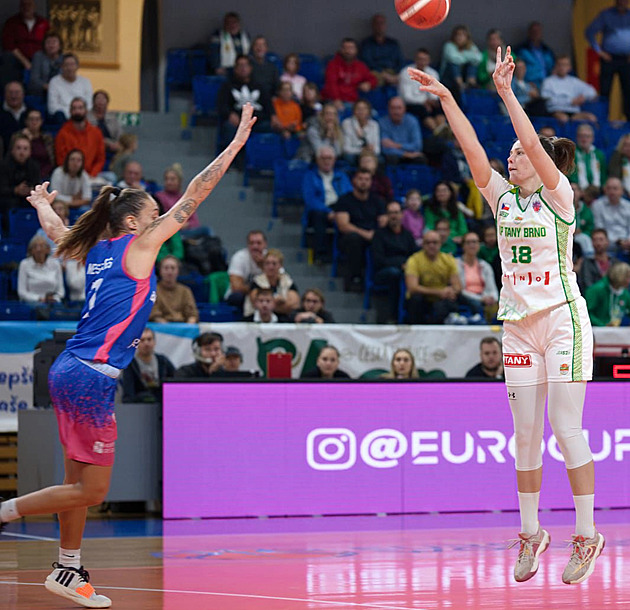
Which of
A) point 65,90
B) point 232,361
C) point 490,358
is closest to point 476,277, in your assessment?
point 490,358

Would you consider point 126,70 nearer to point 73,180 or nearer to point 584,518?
point 73,180

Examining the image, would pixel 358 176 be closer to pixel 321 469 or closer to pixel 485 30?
pixel 321 469

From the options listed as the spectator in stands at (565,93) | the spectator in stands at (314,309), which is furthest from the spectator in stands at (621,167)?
the spectator in stands at (314,309)

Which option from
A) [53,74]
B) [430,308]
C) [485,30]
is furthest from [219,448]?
[485,30]

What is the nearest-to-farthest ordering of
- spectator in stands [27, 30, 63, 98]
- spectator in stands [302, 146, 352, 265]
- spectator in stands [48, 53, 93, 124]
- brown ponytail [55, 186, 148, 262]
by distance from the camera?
brown ponytail [55, 186, 148, 262]
spectator in stands [302, 146, 352, 265]
spectator in stands [48, 53, 93, 124]
spectator in stands [27, 30, 63, 98]

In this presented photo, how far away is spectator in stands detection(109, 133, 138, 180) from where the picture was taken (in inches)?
578

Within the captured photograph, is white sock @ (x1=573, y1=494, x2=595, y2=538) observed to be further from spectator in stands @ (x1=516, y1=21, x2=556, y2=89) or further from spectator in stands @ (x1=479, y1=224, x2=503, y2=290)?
spectator in stands @ (x1=516, y1=21, x2=556, y2=89)

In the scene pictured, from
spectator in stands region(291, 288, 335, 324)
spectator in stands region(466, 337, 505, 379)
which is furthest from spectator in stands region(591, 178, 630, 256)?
spectator in stands region(466, 337, 505, 379)

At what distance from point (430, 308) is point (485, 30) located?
857 centimetres

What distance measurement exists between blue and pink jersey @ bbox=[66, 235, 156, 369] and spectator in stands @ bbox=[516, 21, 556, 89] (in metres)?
13.9

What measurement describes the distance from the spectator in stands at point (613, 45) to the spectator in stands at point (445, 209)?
526 centimetres

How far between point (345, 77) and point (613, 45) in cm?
473

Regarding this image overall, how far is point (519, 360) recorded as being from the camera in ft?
19.9

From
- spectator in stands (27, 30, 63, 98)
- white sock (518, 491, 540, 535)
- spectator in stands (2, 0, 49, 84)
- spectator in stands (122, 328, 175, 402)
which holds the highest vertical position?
spectator in stands (2, 0, 49, 84)
